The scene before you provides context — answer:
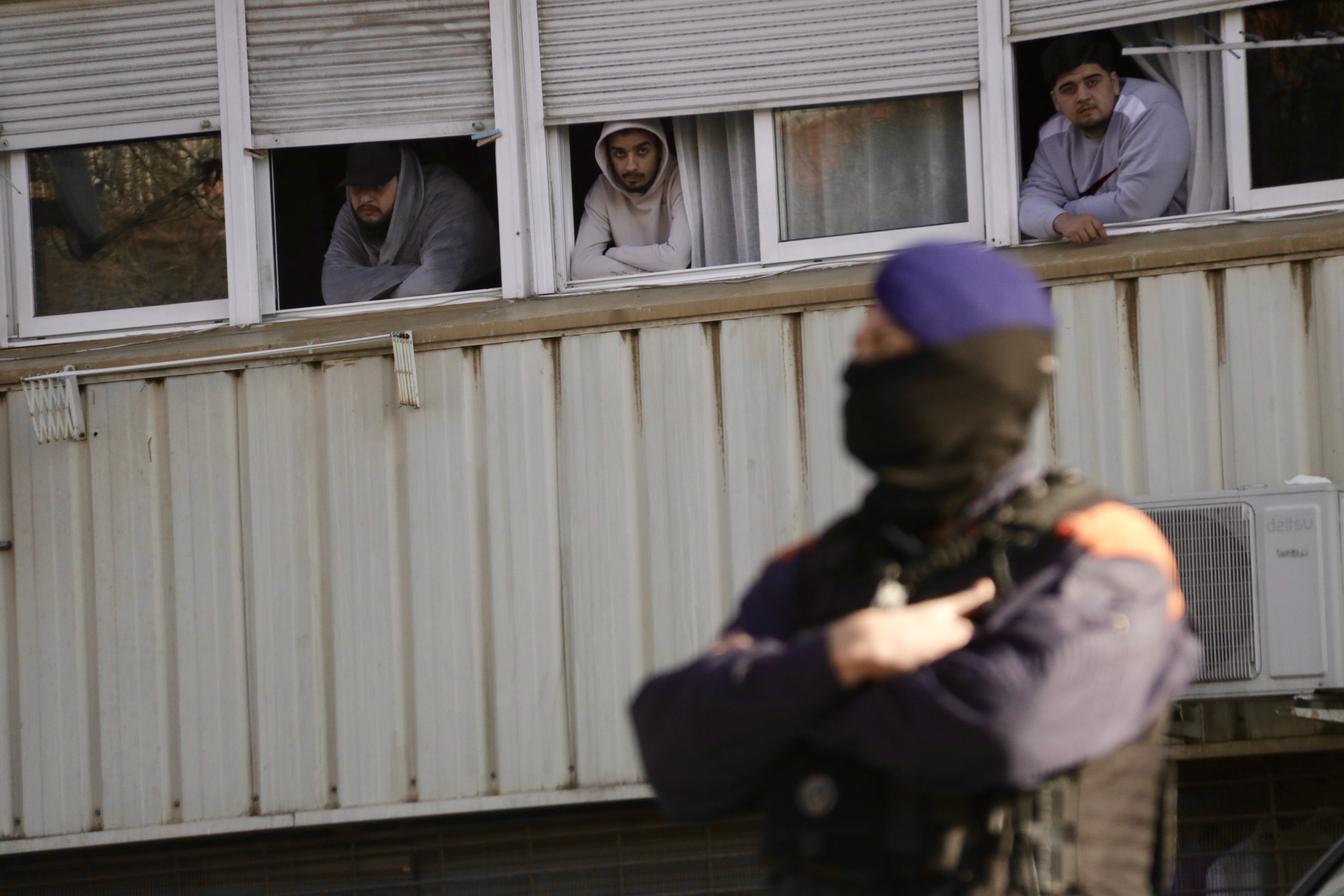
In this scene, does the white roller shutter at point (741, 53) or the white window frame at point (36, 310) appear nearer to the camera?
the white roller shutter at point (741, 53)

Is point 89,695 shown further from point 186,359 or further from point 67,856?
point 186,359

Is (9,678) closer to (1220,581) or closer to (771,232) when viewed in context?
(771,232)

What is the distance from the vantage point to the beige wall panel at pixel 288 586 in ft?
17.8

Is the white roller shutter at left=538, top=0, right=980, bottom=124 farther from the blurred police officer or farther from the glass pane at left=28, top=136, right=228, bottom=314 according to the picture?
the blurred police officer

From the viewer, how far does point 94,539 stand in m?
5.63

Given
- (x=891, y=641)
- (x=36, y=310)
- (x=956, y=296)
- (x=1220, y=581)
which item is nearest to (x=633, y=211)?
(x=36, y=310)

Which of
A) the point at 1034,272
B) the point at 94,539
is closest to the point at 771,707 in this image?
the point at 1034,272

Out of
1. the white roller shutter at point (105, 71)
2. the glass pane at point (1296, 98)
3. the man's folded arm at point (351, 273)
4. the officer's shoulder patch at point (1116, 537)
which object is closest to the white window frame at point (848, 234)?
the glass pane at point (1296, 98)

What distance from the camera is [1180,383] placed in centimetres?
496

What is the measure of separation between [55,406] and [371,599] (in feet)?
5.12

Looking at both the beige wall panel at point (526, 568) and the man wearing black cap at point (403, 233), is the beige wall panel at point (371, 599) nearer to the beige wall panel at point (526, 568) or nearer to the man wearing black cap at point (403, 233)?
the beige wall panel at point (526, 568)

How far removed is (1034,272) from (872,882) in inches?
149

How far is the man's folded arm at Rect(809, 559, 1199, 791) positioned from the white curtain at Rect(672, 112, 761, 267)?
14.2ft

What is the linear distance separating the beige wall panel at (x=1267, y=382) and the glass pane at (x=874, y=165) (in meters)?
1.17
